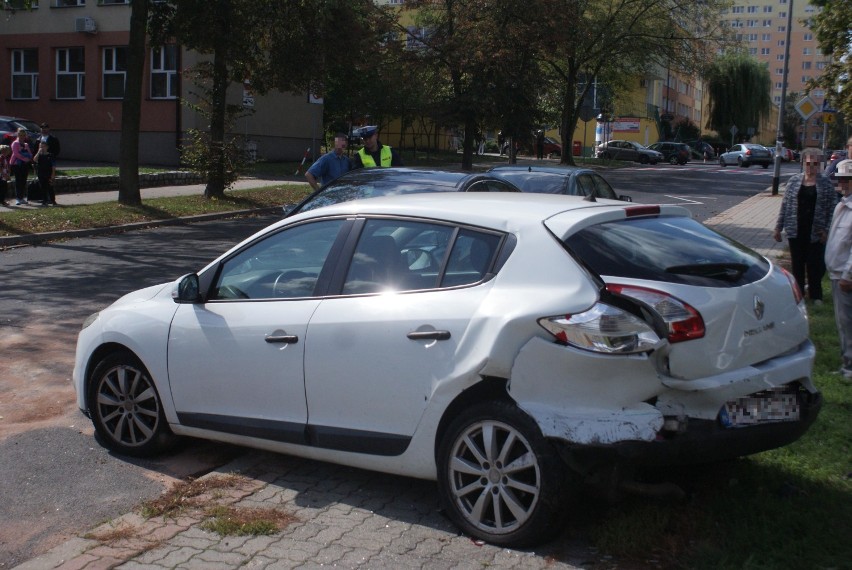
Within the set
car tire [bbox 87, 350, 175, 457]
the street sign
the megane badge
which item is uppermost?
the street sign

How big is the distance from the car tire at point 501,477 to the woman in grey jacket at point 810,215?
23.2ft

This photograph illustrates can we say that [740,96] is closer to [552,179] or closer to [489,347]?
[552,179]

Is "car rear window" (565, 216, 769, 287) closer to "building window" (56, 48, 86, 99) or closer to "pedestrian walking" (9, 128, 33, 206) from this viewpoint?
"pedestrian walking" (9, 128, 33, 206)

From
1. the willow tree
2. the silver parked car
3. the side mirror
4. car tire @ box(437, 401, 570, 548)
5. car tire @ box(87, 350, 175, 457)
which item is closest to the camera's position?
car tire @ box(437, 401, 570, 548)

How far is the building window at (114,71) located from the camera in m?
36.5

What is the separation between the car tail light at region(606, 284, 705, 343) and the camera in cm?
411

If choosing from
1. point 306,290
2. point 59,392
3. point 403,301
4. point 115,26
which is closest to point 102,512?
point 306,290

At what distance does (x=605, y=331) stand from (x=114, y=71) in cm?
3594

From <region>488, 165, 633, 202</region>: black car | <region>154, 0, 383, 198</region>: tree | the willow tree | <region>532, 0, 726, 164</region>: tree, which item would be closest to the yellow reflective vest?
<region>488, 165, 633, 202</region>: black car

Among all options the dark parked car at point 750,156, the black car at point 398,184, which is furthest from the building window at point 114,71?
the dark parked car at point 750,156

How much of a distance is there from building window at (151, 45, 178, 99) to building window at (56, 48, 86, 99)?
3.48 m

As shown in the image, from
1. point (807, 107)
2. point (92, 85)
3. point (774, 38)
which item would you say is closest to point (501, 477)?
point (807, 107)

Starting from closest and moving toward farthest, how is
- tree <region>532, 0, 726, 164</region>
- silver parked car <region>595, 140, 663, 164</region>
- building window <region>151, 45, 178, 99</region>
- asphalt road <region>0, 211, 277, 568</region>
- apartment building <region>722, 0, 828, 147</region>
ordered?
asphalt road <region>0, 211, 277, 568</region>
building window <region>151, 45, 178, 99</region>
tree <region>532, 0, 726, 164</region>
silver parked car <region>595, 140, 663, 164</region>
apartment building <region>722, 0, 828, 147</region>

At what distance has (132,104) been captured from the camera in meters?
20.9
